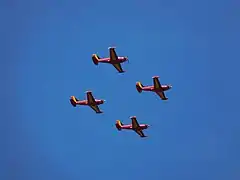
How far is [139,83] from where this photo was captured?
71062 mm

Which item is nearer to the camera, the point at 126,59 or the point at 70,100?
the point at 126,59

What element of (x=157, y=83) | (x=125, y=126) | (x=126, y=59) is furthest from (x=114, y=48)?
(x=125, y=126)

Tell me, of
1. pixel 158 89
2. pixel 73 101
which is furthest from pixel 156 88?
pixel 73 101

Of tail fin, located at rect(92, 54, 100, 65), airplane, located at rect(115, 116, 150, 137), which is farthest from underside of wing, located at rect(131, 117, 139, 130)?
tail fin, located at rect(92, 54, 100, 65)

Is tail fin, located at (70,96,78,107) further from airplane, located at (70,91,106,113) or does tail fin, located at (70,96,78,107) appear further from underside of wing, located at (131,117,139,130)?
underside of wing, located at (131,117,139,130)

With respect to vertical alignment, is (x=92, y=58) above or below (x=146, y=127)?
above

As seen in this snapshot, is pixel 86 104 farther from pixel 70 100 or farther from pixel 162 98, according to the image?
pixel 162 98

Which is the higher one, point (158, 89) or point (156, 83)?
point (156, 83)

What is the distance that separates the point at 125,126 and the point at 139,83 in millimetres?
5294

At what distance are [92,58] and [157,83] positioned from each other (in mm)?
6699

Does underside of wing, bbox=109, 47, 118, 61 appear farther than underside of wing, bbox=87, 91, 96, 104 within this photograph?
No

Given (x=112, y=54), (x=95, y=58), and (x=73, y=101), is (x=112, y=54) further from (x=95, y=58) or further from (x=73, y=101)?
(x=73, y=101)

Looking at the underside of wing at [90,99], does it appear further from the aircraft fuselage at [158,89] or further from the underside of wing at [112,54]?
the underside of wing at [112,54]

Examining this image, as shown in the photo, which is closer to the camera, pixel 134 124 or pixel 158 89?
pixel 158 89
